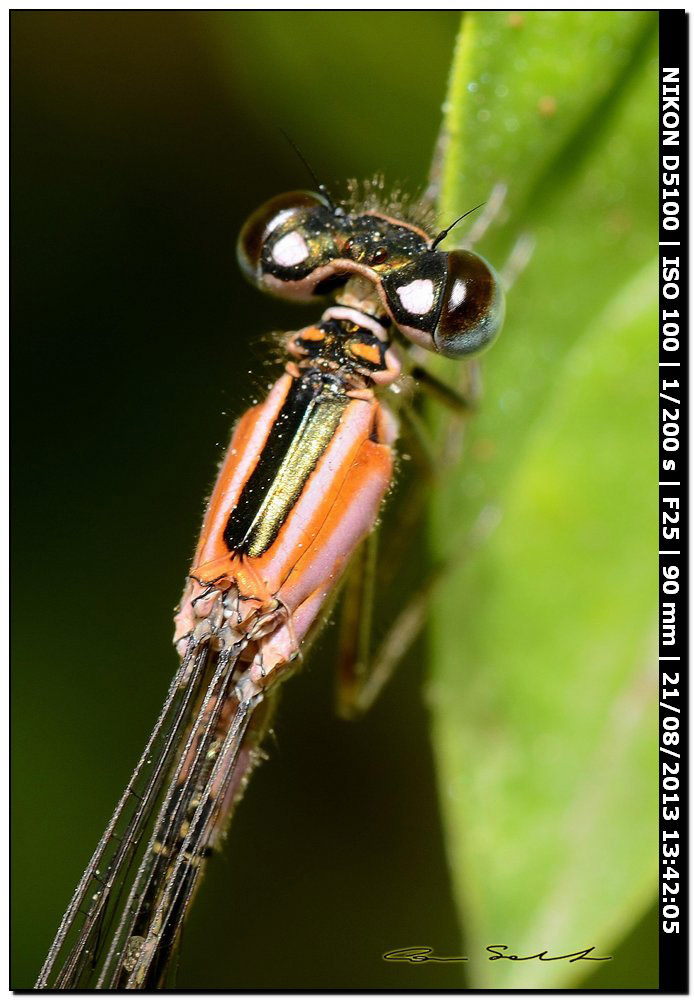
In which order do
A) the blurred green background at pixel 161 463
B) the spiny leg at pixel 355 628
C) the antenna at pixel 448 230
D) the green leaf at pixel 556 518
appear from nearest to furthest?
the green leaf at pixel 556 518, the antenna at pixel 448 230, the spiny leg at pixel 355 628, the blurred green background at pixel 161 463

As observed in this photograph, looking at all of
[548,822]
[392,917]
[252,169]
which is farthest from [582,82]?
[392,917]

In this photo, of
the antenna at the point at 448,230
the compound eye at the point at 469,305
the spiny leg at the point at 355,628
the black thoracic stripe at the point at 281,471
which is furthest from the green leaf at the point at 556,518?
the black thoracic stripe at the point at 281,471

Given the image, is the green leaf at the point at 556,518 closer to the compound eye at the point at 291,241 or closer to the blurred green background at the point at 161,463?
the compound eye at the point at 291,241

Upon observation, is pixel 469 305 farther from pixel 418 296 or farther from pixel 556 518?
pixel 556 518

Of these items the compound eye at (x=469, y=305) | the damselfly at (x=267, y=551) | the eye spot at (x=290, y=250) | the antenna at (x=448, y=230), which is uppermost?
the eye spot at (x=290, y=250)

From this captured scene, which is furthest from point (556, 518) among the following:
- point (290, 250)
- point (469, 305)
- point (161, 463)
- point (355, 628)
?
point (161, 463)

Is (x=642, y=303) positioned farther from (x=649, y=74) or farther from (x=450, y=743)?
(x=450, y=743)

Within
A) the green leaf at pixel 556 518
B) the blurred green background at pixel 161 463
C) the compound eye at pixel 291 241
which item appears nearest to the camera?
the green leaf at pixel 556 518
